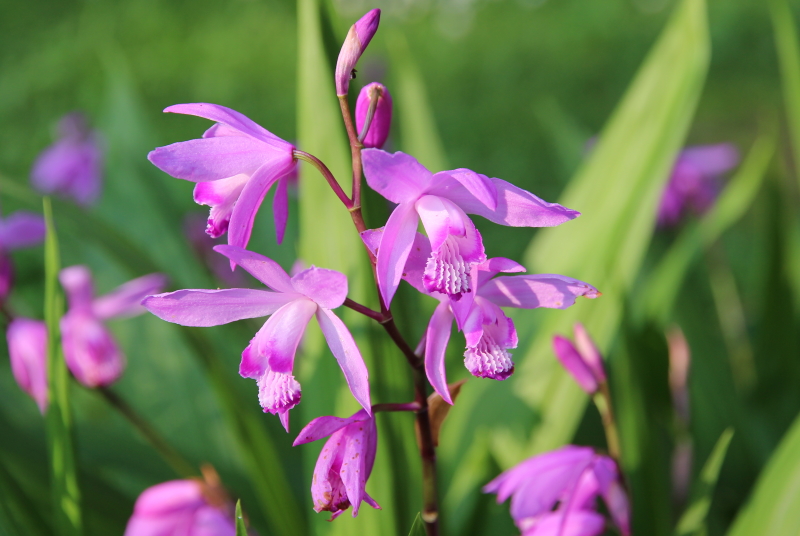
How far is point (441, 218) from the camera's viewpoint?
0.30m

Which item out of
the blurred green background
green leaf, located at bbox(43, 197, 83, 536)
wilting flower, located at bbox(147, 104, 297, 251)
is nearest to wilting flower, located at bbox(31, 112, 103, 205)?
the blurred green background

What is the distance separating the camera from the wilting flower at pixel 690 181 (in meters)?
0.91

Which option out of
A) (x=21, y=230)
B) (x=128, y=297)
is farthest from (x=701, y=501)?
(x=21, y=230)

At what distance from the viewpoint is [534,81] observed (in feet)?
8.61

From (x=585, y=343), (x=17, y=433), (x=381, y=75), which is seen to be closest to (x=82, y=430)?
(x=17, y=433)

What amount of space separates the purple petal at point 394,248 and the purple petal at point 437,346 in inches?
1.5

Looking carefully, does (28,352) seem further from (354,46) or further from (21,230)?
(354,46)

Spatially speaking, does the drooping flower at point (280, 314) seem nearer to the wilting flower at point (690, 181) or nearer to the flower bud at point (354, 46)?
the flower bud at point (354, 46)

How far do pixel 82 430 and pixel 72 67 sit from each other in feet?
6.99

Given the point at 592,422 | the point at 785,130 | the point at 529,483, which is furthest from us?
the point at 785,130

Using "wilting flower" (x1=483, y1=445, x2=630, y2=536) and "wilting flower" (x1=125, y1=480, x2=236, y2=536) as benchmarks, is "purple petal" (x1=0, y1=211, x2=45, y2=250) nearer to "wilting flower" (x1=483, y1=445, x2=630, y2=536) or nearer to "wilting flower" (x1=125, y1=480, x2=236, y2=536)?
"wilting flower" (x1=125, y1=480, x2=236, y2=536)

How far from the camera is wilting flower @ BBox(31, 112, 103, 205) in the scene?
107 cm

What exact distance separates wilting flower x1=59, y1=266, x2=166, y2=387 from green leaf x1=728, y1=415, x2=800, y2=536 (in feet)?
1.75

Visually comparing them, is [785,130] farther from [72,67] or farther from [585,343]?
[72,67]
